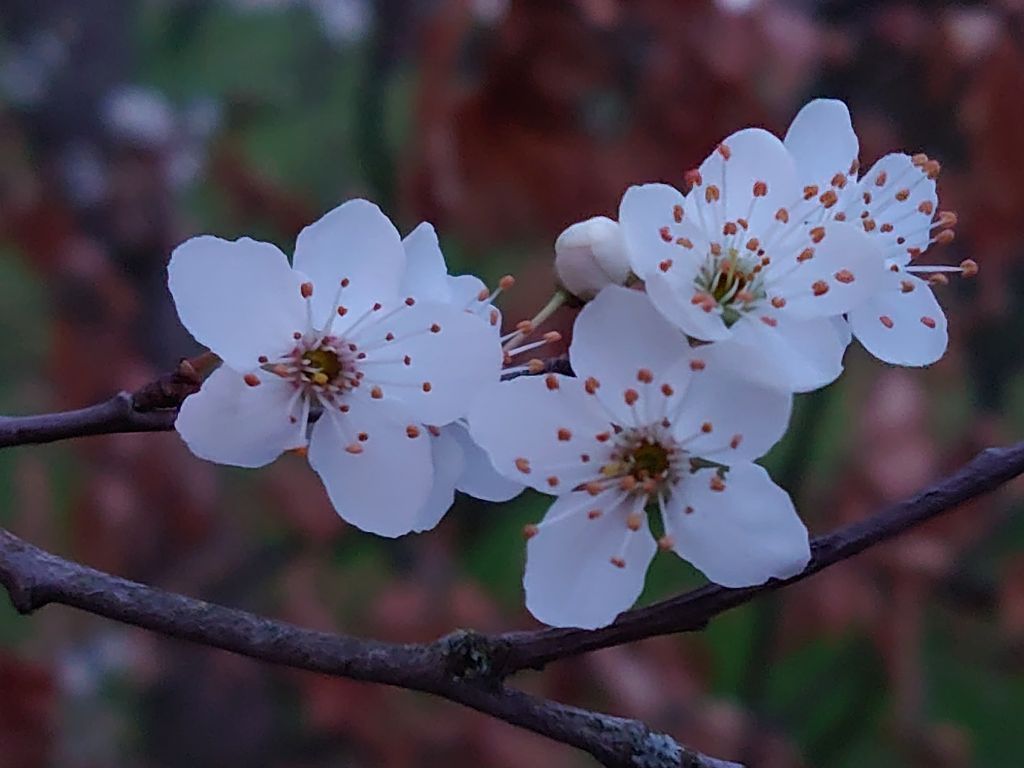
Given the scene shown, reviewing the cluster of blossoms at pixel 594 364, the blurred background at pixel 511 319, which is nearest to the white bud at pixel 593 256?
the cluster of blossoms at pixel 594 364

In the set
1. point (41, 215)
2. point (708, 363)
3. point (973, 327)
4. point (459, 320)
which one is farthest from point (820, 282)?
point (41, 215)

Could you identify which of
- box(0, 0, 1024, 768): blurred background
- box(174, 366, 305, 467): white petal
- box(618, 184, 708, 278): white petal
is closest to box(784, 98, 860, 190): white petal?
box(618, 184, 708, 278): white petal

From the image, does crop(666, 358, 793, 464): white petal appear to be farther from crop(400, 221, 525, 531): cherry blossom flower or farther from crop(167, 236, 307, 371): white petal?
crop(167, 236, 307, 371): white petal

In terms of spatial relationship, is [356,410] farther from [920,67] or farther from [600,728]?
[920,67]

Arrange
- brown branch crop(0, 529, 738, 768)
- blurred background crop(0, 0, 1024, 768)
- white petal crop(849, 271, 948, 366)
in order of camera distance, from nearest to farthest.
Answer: brown branch crop(0, 529, 738, 768) < white petal crop(849, 271, 948, 366) < blurred background crop(0, 0, 1024, 768)

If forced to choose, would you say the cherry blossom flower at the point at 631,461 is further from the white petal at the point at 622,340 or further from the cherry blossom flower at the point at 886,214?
the cherry blossom flower at the point at 886,214

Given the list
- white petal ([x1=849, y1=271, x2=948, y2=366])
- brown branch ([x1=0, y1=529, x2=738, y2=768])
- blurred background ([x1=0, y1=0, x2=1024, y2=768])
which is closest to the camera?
brown branch ([x1=0, y1=529, x2=738, y2=768])

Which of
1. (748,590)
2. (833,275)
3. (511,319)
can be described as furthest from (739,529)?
(511,319)
